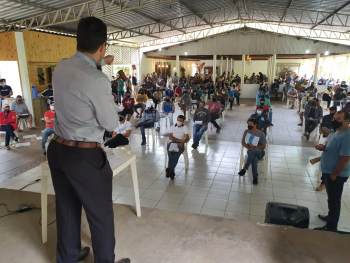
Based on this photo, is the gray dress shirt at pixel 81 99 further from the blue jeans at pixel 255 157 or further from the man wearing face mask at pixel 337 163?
the blue jeans at pixel 255 157

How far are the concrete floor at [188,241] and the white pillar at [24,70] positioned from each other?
681cm

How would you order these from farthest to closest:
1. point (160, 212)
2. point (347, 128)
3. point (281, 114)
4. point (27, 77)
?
point (281, 114) < point (27, 77) < point (347, 128) < point (160, 212)

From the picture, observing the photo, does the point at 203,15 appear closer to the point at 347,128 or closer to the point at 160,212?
the point at 347,128

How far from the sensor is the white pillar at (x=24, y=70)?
24.5 ft

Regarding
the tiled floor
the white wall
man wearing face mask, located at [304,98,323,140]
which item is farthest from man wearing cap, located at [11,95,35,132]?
man wearing face mask, located at [304,98,323,140]

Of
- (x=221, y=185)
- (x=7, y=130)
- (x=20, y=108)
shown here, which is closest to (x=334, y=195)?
(x=221, y=185)

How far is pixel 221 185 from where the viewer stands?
3.93m

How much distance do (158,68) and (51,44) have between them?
11747 millimetres

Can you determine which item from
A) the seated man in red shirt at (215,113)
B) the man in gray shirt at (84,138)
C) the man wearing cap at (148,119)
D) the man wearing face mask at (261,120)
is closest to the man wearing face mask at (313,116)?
the man wearing face mask at (261,120)

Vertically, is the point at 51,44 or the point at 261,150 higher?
the point at 51,44

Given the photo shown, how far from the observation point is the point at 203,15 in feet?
35.3

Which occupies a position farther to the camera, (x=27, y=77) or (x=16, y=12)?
(x=27, y=77)

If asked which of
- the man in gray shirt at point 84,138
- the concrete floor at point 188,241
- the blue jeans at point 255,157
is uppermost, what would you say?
the man in gray shirt at point 84,138

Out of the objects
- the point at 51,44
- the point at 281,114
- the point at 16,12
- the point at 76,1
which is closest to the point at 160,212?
the point at 76,1
